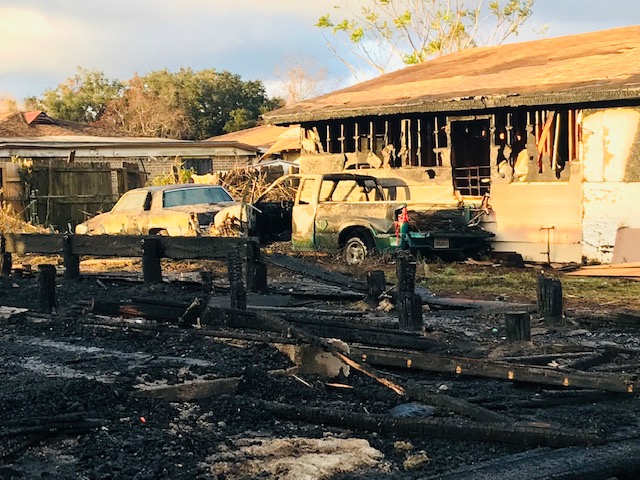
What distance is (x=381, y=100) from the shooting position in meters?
18.6

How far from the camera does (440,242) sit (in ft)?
51.2

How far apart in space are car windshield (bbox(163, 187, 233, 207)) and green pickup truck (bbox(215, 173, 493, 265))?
6.60 feet

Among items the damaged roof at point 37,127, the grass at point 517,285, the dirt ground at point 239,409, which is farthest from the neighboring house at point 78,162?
the dirt ground at point 239,409

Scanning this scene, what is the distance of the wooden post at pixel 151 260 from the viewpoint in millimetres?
11023

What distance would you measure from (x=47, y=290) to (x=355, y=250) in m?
7.21

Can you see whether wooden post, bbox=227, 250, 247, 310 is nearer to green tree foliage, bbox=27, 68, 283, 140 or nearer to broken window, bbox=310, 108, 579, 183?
broken window, bbox=310, 108, 579, 183

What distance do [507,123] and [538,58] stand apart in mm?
3514

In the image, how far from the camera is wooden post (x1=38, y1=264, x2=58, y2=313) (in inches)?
387

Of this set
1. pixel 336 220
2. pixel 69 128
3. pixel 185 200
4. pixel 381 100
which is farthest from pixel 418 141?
pixel 69 128

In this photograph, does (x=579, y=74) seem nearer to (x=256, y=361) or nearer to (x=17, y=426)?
(x=256, y=361)

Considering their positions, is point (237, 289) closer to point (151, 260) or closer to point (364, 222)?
point (151, 260)

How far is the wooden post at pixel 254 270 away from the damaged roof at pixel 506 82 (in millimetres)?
7591

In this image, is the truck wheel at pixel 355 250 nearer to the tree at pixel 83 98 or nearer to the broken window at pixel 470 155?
the broken window at pixel 470 155

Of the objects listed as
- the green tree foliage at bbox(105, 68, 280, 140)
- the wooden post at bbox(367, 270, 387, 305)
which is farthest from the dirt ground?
the green tree foliage at bbox(105, 68, 280, 140)
